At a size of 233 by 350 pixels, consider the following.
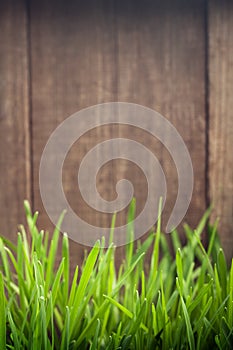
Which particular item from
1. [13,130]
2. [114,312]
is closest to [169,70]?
[13,130]

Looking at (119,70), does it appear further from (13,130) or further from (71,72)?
(13,130)

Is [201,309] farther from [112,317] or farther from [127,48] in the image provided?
[127,48]

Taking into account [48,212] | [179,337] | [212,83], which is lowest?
[179,337]

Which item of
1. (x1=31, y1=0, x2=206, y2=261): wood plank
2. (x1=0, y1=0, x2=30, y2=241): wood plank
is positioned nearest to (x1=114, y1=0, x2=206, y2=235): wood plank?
(x1=31, y1=0, x2=206, y2=261): wood plank

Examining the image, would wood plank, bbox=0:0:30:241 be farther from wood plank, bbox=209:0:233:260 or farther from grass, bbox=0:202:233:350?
wood plank, bbox=209:0:233:260

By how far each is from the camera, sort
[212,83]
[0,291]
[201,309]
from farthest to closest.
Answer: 1. [212,83]
2. [201,309]
3. [0,291]

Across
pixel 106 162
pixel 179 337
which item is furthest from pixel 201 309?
pixel 106 162
